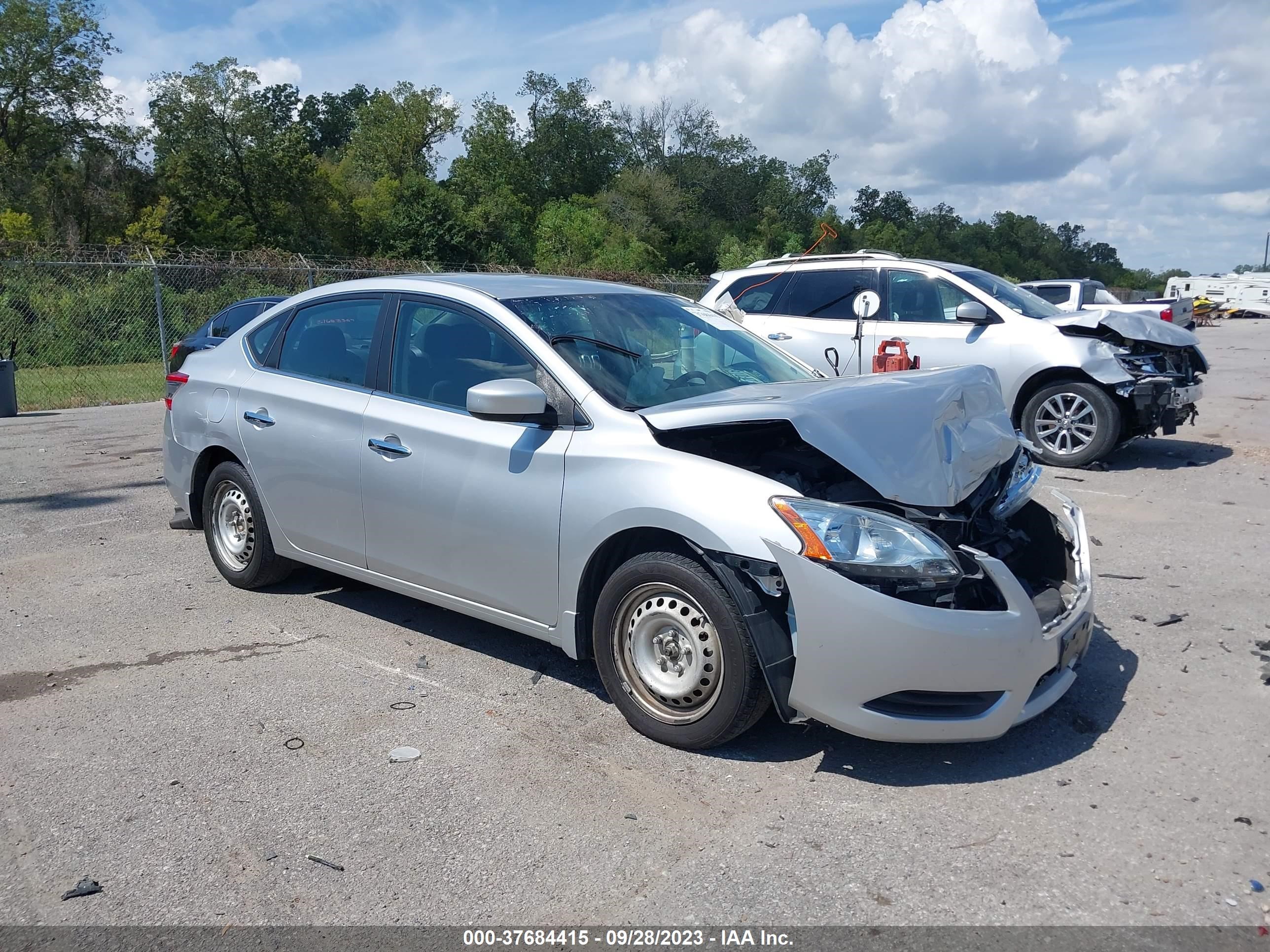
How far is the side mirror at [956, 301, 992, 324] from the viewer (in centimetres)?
937

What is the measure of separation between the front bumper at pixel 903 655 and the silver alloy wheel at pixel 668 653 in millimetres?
350

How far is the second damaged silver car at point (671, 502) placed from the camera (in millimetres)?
3463

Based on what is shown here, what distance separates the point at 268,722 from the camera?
4129 millimetres

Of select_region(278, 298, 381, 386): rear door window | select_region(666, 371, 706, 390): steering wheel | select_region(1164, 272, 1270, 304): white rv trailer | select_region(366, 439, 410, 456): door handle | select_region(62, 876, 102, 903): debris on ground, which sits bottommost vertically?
select_region(62, 876, 102, 903): debris on ground

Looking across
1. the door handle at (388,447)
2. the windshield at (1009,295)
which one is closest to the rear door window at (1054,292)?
the windshield at (1009,295)

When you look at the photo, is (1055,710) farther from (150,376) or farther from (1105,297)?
(1105,297)

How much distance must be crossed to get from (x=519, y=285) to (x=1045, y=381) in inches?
249

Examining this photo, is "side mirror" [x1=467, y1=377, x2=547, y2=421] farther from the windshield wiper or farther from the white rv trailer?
the white rv trailer

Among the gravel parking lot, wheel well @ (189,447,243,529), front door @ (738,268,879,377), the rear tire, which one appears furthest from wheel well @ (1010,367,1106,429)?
wheel well @ (189,447,243,529)

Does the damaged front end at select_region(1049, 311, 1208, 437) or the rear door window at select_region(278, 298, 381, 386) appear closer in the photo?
the rear door window at select_region(278, 298, 381, 386)

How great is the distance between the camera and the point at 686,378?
4594mm

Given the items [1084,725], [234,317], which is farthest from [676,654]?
[234,317]

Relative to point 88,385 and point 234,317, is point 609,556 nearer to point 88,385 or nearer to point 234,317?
point 234,317

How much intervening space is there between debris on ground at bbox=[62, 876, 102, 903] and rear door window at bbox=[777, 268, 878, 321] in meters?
8.41
